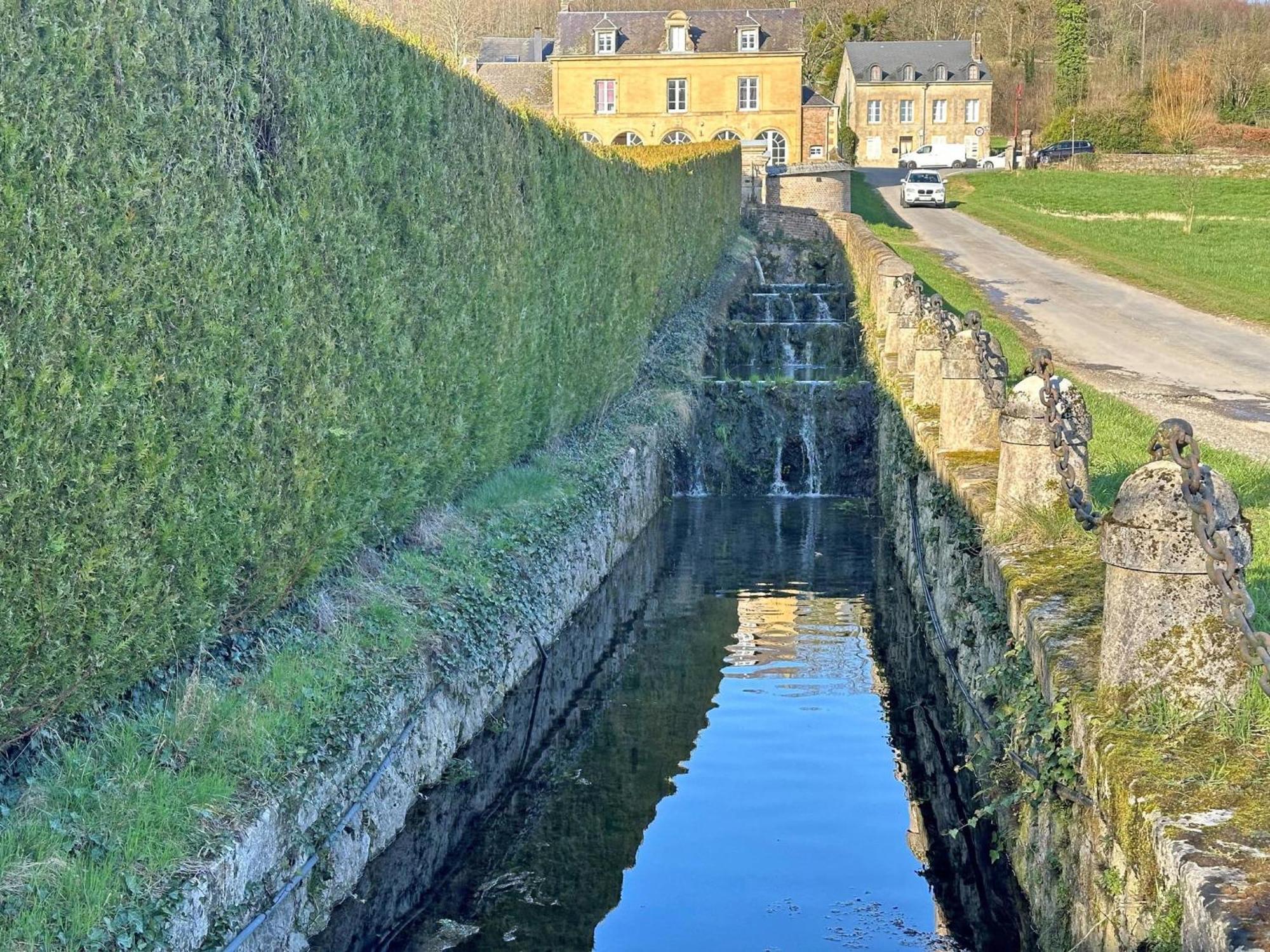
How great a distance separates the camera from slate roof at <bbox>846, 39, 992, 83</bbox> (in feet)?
269

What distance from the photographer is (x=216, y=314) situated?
19.8 ft

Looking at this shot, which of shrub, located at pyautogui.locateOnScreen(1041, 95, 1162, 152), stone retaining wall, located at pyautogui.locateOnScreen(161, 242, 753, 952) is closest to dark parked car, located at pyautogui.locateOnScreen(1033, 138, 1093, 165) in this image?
shrub, located at pyautogui.locateOnScreen(1041, 95, 1162, 152)

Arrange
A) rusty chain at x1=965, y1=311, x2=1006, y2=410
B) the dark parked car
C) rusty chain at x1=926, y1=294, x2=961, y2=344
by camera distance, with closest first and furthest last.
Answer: rusty chain at x1=965, y1=311, x2=1006, y2=410 < rusty chain at x1=926, y1=294, x2=961, y2=344 < the dark parked car

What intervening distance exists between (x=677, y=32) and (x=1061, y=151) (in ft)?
71.4

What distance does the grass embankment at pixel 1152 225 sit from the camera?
2828cm

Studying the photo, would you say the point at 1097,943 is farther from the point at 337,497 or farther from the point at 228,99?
the point at 228,99

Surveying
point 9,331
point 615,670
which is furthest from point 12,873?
point 615,670

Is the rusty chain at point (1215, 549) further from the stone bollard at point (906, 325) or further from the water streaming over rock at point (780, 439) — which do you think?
the water streaming over rock at point (780, 439)

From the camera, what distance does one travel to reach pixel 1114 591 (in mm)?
4910

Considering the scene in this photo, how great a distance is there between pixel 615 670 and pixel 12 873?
6.17 metres

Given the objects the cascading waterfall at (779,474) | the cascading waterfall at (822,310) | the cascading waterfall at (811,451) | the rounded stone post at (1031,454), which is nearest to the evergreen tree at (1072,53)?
the cascading waterfall at (822,310)

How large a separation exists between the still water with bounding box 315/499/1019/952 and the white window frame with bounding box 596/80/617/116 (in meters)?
49.4

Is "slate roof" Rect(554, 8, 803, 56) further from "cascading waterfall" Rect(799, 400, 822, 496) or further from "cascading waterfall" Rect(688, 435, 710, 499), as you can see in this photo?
"cascading waterfall" Rect(688, 435, 710, 499)

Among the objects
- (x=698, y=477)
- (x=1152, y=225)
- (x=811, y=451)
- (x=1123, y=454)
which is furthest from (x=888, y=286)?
(x=1152, y=225)
